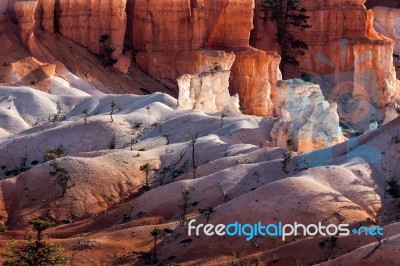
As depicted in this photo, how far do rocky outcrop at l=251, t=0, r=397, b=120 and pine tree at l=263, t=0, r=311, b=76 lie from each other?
2.11 feet

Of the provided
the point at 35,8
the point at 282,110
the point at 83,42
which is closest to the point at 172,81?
the point at 83,42

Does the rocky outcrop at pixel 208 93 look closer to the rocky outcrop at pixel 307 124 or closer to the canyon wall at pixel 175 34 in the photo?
the canyon wall at pixel 175 34

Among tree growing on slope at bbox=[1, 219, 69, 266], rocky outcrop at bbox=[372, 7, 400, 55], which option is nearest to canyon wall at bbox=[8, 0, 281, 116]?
rocky outcrop at bbox=[372, 7, 400, 55]

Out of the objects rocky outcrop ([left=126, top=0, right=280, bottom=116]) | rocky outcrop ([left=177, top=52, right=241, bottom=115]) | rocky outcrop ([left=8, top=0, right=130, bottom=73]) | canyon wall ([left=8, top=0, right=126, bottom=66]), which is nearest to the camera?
rocky outcrop ([left=177, top=52, right=241, bottom=115])

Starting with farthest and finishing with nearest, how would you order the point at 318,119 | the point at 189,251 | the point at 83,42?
the point at 83,42
the point at 318,119
the point at 189,251

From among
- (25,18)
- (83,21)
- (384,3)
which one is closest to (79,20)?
(83,21)

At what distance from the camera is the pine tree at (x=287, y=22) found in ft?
286

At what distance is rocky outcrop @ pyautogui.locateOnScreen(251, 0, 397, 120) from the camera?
84312 mm

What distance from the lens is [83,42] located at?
7850 centimetres

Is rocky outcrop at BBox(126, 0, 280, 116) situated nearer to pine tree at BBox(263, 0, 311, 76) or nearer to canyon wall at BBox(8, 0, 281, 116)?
canyon wall at BBox(8, 0, 281, 116)

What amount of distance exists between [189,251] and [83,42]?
45.1m

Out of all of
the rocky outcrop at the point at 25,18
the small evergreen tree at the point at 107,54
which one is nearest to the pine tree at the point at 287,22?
the small evergreen tree at the point at 107,54

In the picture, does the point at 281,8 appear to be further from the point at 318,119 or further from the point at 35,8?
the point at 318,119

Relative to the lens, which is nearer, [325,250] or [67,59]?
[325,250]
